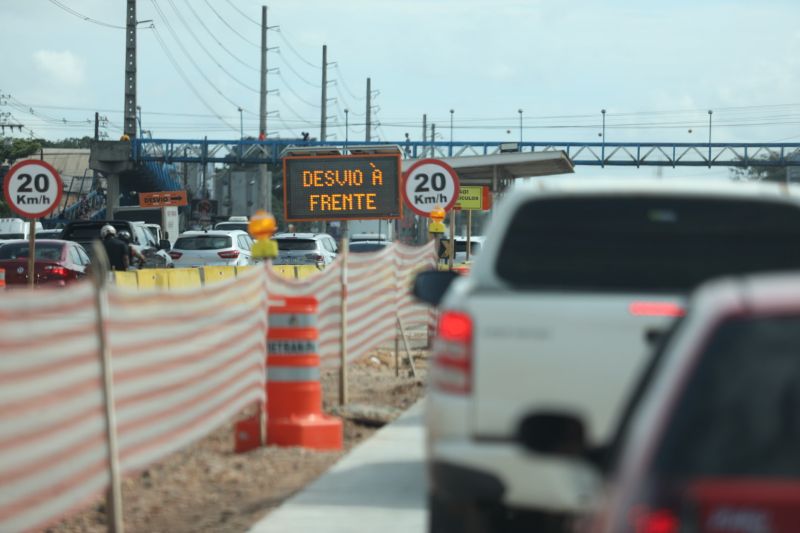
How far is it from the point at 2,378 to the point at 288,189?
1681 cm

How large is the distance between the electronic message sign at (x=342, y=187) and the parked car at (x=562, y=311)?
16.5 metres

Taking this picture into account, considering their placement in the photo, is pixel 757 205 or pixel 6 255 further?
pixel 6 255

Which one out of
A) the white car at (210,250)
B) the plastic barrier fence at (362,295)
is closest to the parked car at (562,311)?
the plastic barrier fence at (362,295)

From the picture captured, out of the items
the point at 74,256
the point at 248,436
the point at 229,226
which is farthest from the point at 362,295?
the point at 229,226

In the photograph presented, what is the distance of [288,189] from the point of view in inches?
919

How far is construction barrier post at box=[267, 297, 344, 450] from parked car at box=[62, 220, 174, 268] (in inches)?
1011

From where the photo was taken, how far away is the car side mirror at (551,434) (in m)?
3.45

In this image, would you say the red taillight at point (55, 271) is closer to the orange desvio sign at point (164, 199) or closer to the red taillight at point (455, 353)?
the red taillight at point (455, 353)

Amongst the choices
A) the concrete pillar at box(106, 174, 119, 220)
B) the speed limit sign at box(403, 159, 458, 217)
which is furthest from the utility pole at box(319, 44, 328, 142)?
the speed limit sign at box(403, 159, 458, 217)

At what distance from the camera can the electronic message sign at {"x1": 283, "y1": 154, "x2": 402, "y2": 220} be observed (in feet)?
76.0

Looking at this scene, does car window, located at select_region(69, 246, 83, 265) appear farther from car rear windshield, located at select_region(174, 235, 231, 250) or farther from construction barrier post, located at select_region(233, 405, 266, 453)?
construction barrier post, located at select_region(233, 405, 266, 453)

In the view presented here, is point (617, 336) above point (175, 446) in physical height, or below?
above

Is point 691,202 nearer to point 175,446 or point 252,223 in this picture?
point 175,446

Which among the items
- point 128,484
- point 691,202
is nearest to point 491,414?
point 691,202
